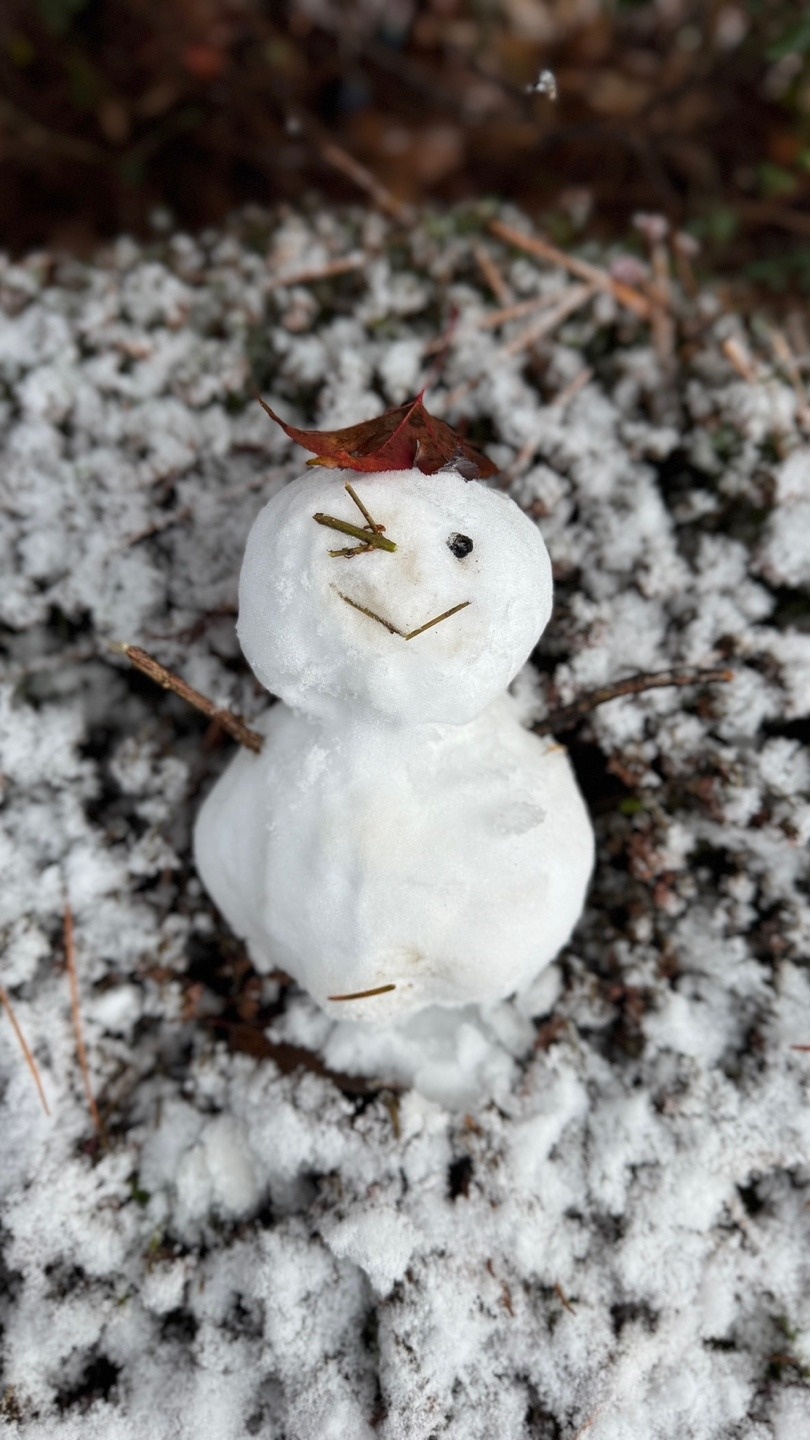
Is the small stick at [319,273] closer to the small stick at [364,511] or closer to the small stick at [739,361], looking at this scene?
the small stick at [739,361]

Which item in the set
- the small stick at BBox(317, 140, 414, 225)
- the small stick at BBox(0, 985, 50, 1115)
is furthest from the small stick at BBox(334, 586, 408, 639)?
the small stick at BBox(317, 140, 414, 225)

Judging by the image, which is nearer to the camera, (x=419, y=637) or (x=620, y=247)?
(x=419, y=637)

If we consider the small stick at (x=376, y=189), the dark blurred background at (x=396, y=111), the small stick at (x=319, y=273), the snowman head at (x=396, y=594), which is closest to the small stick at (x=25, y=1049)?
the snowman head at (x=396, y=594)

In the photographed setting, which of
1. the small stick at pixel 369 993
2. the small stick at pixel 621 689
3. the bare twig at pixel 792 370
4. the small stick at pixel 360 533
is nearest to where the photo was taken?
the small stick at pixel 360 533

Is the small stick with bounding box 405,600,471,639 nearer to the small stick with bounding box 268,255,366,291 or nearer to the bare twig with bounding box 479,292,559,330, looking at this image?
the bare twig with bounding box 479,292,559,330

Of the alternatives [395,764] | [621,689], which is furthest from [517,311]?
[395,764]

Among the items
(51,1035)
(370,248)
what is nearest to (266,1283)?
(51,1035)

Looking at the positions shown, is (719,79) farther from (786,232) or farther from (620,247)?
(620,247)
